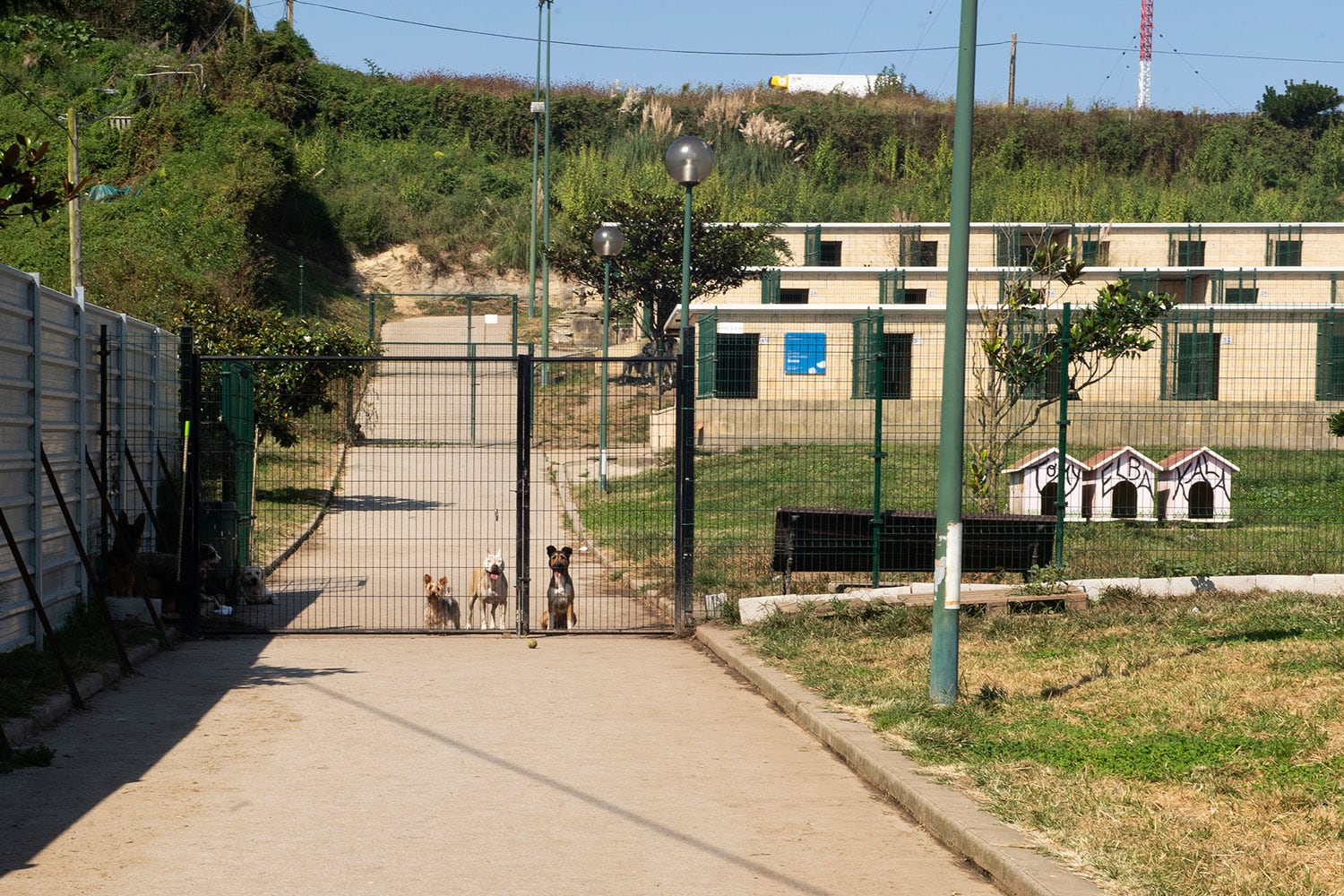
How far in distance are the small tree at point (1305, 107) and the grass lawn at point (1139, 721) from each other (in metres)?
68.4

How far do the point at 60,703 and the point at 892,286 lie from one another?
39788 millimetres

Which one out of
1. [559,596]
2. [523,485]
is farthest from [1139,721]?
[523,485]

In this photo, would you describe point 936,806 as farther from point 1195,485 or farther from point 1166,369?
point 1166,369

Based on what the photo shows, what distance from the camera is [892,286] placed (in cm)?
4616

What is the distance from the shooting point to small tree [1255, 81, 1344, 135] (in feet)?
236

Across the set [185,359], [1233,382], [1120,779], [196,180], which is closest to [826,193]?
[196,180]

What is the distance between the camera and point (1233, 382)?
65.9ft

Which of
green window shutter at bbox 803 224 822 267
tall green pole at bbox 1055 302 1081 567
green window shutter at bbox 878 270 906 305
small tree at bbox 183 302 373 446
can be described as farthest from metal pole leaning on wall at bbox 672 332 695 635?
green window shutter at bbox 803 224 822 267

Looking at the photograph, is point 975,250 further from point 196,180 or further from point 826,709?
point 826,709

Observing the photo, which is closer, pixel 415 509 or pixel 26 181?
pixel 26 181

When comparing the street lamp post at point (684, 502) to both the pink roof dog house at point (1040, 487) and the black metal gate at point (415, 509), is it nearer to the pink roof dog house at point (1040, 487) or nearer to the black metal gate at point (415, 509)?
the black metal gate at point (415, 509)

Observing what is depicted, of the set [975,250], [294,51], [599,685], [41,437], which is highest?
[294,51]

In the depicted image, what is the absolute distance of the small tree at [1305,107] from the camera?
71.9 m

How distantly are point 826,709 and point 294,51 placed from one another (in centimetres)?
5733
